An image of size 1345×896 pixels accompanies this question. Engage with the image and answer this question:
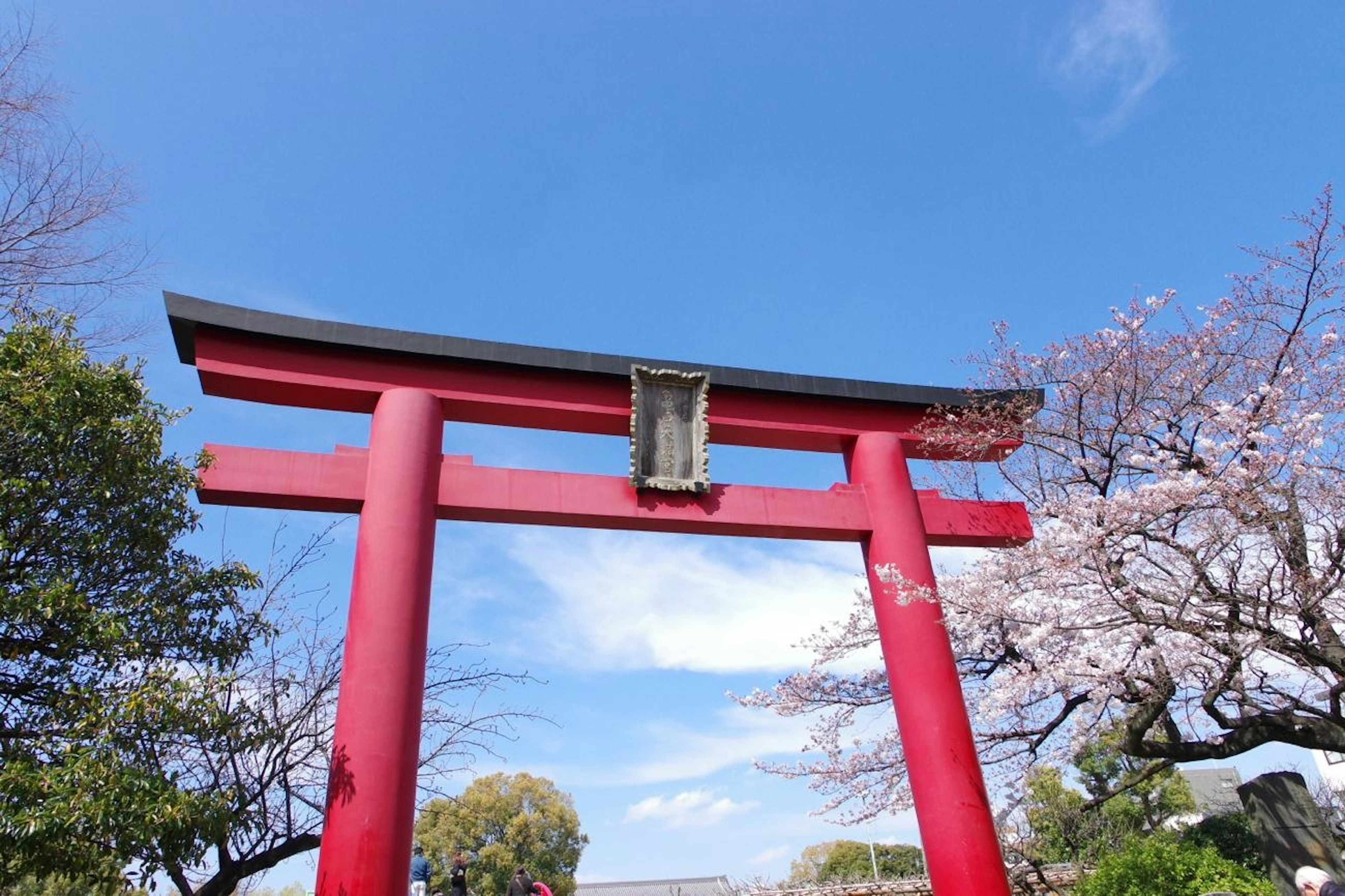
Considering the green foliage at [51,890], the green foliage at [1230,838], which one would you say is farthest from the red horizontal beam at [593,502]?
the green foliage at [1230,838]

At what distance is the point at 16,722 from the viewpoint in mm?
4555

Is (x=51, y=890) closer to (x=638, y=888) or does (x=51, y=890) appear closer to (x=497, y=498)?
(x=497, y=498)

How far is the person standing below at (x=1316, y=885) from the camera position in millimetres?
3666

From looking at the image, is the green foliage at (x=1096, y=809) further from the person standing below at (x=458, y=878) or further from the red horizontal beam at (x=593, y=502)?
the person standing below at (x=458, y=878)

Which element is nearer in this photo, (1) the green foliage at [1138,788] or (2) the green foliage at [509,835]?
(1) the green foliage at [1138,788]

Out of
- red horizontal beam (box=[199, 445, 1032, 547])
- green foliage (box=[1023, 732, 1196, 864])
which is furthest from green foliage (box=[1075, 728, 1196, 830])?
red horizontal beam (box=[199, 445, 1032, 547])

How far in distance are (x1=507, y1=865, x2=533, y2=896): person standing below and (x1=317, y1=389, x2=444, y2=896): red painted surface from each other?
332 cm

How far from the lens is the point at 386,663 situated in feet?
19.4

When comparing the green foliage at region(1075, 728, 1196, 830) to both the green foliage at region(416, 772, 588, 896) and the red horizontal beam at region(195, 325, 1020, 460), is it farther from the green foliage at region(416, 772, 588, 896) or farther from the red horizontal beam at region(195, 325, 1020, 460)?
the green foliage at region(416, 772, 588, 896)

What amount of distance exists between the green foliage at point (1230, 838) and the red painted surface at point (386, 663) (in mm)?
13400

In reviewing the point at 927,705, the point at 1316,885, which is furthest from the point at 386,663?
the point at 1316,885

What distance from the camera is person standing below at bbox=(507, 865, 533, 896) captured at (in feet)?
27.9

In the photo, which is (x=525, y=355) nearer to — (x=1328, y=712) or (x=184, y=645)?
(x=184, y=645)

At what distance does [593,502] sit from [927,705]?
11.5 feet
